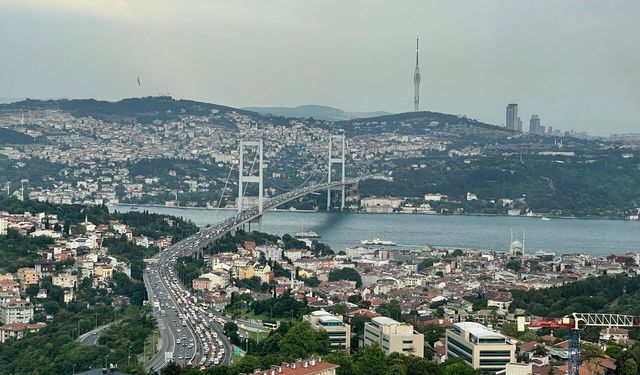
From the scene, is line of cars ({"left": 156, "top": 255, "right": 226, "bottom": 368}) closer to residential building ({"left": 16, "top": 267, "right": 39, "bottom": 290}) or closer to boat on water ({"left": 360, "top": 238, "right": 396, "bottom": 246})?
residential building ({"left": 16, "top": 267, "right": 39, "bottom": 290})

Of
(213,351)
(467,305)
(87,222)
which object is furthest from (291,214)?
(213,351)

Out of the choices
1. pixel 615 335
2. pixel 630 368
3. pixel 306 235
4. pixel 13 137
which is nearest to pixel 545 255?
pixel 306 235

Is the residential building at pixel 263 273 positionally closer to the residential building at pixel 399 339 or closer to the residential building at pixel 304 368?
the residential building at pixel 399 339

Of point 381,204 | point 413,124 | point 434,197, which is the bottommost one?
point 381,204

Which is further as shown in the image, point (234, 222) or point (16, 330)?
point (234, 222)

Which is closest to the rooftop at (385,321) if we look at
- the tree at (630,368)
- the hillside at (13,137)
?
the tree at (630,368)

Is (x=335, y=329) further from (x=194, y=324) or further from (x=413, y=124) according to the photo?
(x=413, y=124)

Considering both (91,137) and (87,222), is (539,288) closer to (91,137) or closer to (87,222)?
(87,222)
